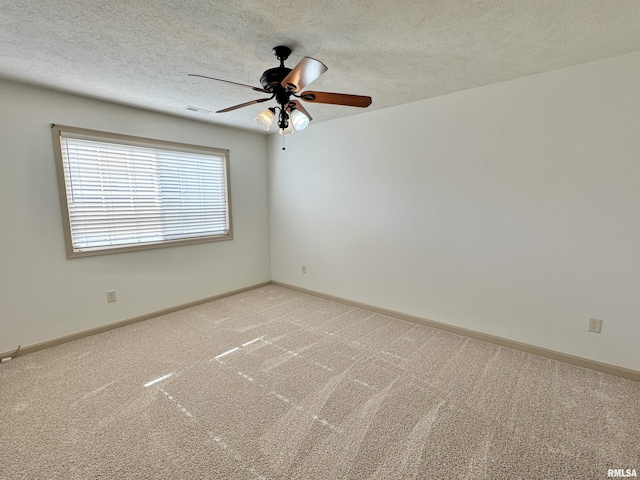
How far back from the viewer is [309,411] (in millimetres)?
1949

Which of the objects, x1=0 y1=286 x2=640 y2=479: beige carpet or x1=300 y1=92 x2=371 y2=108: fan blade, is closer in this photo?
x1=0 y1=286 x2=640 y2=479: beige carpet

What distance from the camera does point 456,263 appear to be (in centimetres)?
303

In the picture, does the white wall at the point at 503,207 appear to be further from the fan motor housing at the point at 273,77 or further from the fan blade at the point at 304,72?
the fan blade at the point at 304,72

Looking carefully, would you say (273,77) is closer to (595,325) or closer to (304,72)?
(304,72)

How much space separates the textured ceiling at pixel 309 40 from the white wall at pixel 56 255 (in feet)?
1.15

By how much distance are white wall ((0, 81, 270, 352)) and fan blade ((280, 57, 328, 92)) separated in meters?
2.45

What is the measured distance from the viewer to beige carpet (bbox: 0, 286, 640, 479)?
1.55 m

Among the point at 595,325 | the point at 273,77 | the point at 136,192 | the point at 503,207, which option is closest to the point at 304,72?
the point at 273,77

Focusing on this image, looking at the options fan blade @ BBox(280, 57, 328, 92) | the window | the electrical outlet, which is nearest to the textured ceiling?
fan blade @ BBox(280, 57, 328, 92)

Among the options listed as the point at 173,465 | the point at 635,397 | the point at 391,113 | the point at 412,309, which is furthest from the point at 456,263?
the point at 173,465

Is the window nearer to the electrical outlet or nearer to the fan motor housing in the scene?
the fan motor housing

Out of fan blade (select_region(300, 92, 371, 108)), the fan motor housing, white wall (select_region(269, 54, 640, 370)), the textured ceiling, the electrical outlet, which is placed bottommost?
the electrical outlet

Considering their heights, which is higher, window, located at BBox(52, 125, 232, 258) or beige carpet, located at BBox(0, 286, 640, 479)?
window, located at BBox(52, 125, 232, 258)

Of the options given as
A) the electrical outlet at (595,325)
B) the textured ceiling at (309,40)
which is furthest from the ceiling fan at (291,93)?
the electrical outlet at (595,325)
